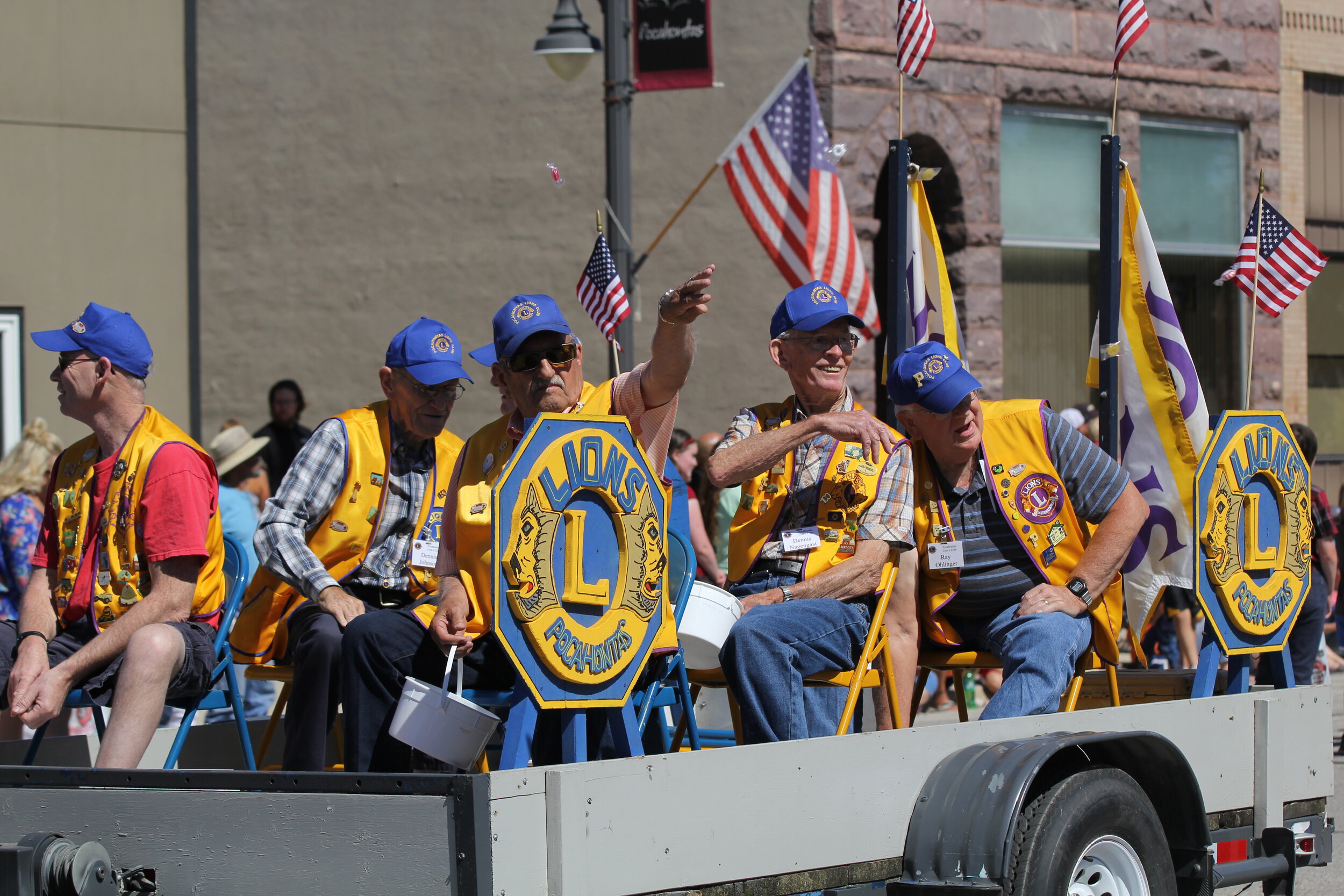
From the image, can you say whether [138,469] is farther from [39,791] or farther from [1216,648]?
[1216,648]

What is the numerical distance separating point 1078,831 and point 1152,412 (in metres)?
2.68

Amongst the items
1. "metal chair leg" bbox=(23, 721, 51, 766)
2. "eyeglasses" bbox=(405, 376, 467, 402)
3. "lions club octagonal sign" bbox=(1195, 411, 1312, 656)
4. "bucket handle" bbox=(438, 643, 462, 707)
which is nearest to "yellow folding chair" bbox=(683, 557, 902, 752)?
"bucket handle" bbox=(438, 643, 462, 707)

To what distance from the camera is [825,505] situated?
497 cm

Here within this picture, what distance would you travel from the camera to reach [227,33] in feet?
44.7

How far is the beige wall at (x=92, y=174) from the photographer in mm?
13180

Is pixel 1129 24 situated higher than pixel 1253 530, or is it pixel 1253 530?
pixel 1129 24

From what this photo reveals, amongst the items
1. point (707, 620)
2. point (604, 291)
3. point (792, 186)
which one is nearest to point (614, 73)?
point (792, 186)

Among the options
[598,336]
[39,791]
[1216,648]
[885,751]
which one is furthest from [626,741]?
[598,336]

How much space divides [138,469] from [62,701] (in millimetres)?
685

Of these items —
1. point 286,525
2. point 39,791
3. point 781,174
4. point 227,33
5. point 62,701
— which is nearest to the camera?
point 39,791

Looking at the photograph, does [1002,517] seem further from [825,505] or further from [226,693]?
[226,693]

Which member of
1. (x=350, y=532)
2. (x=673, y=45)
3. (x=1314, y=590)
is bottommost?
(x=1314, y=590)

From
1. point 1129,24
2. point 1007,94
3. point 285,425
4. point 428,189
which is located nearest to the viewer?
point 1129,24

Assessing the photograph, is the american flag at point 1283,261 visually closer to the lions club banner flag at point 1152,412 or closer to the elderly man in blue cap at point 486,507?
the lions club banner flag at point 1152,412
